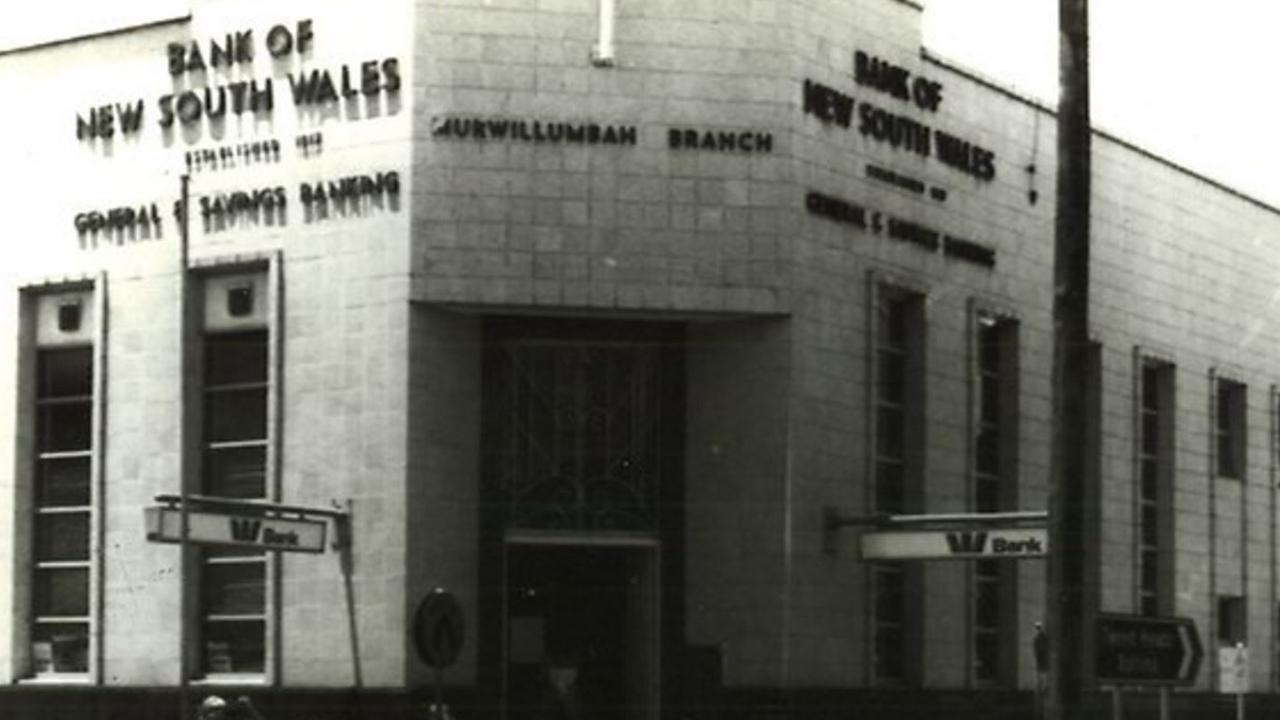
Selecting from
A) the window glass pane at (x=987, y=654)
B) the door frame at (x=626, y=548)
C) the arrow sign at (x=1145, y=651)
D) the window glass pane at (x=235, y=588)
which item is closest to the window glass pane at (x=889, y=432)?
the window glass pane at (x=987, y=654)

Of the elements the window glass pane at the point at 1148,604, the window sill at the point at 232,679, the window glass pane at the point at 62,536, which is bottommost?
the window sill at the point at 232,679

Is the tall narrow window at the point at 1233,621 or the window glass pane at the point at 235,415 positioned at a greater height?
the window glass pane at the point at 235,415

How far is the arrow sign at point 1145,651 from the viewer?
21.2 metres

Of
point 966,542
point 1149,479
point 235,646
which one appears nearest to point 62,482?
point 235,646

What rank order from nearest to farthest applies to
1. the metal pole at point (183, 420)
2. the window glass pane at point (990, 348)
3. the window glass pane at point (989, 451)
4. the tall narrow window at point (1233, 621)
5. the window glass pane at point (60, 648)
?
the metal pole at point (183, 420)
the window glass pane at point (60, 648)
the window glass pane at point (989, 451)
the window glass pane at point (990, 348)
the tall narrow window at point (1233, 621)

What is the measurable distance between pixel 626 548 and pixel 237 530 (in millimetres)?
5889

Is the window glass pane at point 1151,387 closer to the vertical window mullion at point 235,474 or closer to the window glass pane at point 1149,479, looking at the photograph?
the window glass pane at point 1149,479

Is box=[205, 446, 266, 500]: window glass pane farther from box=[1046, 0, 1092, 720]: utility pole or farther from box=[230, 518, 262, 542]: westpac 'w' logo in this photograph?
box=[1046, 0, 1092, 720]: utility pole

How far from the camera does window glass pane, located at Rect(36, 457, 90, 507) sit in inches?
1416

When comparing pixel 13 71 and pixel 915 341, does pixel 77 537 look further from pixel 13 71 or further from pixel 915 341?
pixel 915 341

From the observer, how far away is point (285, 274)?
33.4 metres

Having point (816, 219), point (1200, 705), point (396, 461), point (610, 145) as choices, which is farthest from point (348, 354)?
point (1200, 705)

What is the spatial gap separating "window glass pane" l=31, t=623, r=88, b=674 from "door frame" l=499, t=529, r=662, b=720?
21.1 ft

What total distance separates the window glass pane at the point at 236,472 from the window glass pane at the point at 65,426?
2.39 m
